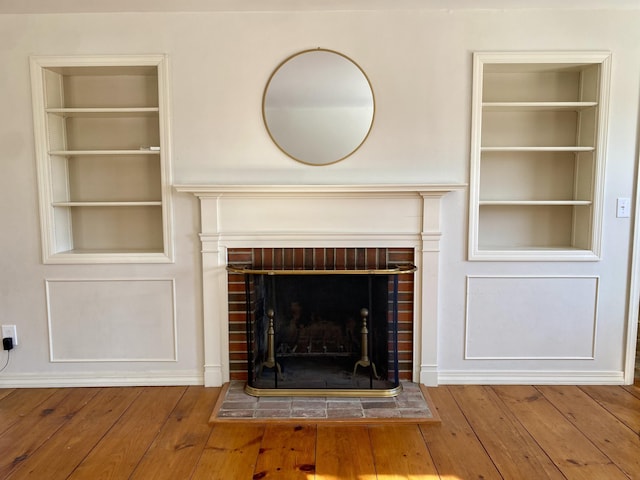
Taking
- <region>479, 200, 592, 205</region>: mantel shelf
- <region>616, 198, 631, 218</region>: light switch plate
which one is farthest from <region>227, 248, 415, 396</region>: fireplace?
<region>616, 198, 631, 218</region>: light switch plate

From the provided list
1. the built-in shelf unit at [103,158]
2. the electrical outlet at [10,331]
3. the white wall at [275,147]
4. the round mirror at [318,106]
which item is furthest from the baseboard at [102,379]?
the round mirror at [318,106]

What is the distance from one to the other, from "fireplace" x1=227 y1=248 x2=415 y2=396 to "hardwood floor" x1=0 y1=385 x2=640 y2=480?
0.34 meters

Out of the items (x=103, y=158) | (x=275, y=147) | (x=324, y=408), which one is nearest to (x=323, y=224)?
(x=275, y=147)

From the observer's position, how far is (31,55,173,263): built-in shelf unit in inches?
107

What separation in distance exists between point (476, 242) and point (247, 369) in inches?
64.0

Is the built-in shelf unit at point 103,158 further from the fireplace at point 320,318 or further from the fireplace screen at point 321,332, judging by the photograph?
the fireplace screen at point 321,332

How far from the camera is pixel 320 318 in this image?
2855 millimetres

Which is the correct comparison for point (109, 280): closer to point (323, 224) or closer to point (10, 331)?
point (10, 331)

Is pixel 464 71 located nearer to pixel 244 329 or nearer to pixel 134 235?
pixel 244 329

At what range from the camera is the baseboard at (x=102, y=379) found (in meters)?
2.86

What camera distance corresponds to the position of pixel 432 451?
2.13 m

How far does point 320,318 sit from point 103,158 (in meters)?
1.77

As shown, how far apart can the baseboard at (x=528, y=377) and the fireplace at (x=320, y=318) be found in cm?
31

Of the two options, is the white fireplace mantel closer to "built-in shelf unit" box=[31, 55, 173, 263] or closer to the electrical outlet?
"built-in shelf unit" box=[31, 55, 173, 263]
